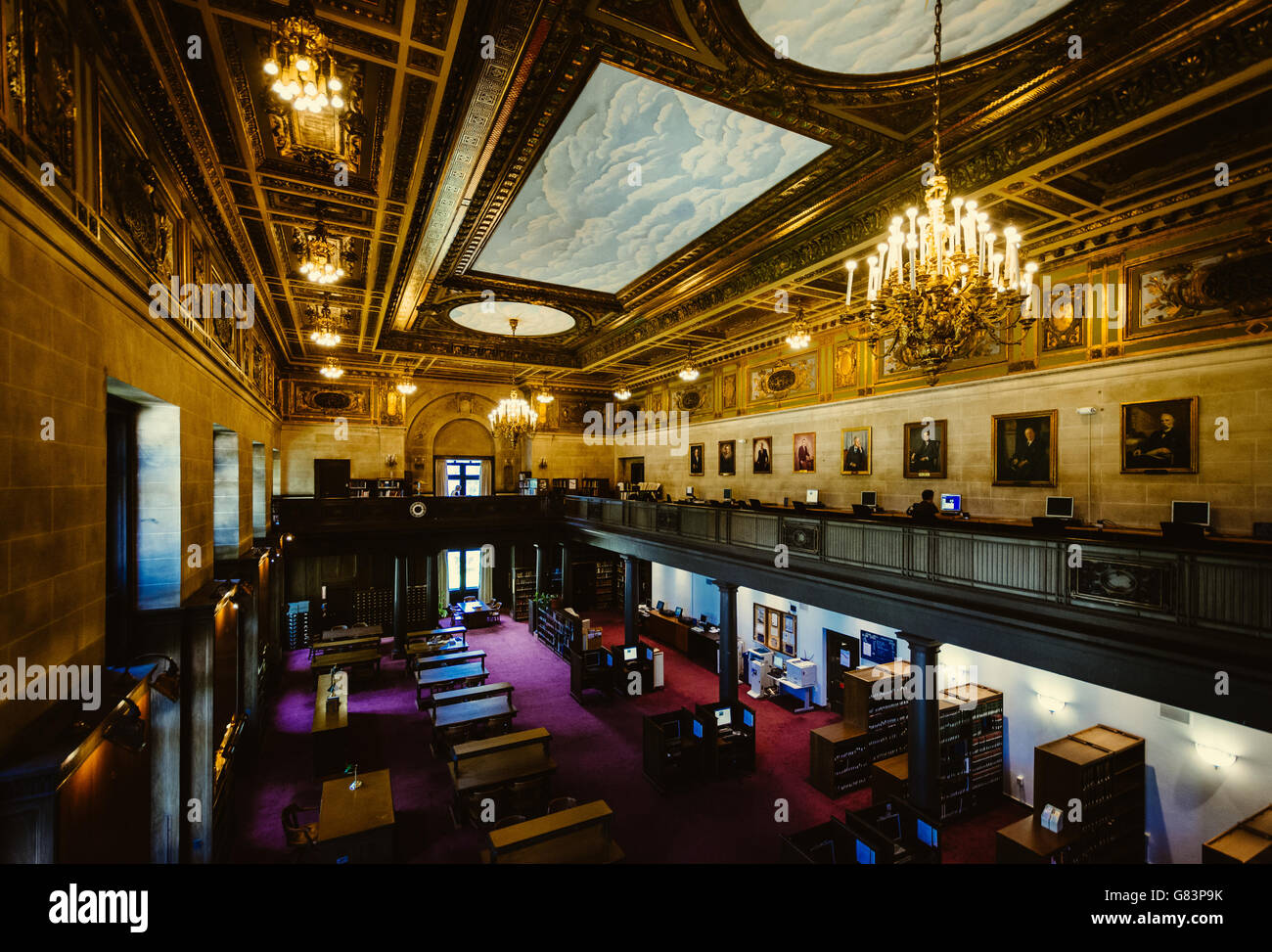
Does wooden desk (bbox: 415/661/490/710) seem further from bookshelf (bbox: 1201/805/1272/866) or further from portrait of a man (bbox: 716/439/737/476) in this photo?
bookshelf (bbox: 1201/805/1272/866)

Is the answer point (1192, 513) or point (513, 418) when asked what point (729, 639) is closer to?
point (1192, 513)

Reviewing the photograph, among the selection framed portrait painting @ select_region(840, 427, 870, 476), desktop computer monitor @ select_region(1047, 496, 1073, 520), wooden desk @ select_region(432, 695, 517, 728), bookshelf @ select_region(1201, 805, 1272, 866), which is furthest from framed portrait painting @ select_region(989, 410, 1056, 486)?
wooden desk @ select_region(432, 695, 517, 728)

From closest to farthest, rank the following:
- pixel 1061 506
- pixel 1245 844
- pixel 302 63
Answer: pixel 302 63 → pixel 1245 844 → pixel 1061 506

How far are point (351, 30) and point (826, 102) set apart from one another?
4060mm

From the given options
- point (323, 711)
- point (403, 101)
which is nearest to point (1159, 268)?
point (403, 101)

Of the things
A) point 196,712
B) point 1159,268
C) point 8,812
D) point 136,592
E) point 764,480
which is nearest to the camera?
point 8,812

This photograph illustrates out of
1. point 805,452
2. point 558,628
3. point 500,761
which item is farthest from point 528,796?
point 805,452

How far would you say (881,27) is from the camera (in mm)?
4113

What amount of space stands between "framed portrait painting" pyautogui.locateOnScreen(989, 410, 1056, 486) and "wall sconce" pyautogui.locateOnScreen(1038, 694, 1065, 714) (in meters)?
3.18

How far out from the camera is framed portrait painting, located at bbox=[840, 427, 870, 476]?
35.3 feet

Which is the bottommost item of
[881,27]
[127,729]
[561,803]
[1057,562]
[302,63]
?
[561,803]

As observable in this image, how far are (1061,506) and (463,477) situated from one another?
15.7 meters

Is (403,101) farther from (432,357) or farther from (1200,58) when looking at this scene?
(432,357)

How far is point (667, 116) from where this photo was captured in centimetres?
518
